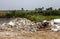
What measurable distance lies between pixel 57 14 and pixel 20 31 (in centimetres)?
2199

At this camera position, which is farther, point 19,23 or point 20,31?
point 19,23

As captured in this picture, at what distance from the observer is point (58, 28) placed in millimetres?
14273

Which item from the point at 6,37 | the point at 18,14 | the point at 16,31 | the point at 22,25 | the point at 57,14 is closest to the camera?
the point at 6,37

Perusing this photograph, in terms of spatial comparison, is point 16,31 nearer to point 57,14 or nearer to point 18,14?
point 18,14

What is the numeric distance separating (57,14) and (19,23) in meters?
20.8

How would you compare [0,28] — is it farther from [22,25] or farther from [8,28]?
[22,25]

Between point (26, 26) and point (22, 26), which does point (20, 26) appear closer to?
point (22, 26)

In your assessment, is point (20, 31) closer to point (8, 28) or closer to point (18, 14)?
point (8, 28)

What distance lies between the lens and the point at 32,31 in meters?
13.7

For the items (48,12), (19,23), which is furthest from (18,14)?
(19,23)

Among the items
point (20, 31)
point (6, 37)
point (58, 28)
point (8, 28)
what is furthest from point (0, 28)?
point (58, 28)

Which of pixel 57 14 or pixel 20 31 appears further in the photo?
pixel 57 14

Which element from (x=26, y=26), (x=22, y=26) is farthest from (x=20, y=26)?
(x=26, y=26)

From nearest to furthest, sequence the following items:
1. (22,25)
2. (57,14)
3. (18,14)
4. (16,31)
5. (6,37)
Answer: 1. (6,37)
2. (16,31)
3. (22,25)
4. (18,14)
5. (57,14)
